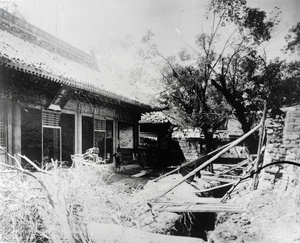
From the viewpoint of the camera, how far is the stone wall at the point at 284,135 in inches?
154

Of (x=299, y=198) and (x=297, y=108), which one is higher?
(x=297, y=108)

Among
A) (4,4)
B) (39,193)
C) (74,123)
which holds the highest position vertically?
(4,4)

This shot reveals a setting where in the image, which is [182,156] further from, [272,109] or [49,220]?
[49,220]

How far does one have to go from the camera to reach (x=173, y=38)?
164 inches

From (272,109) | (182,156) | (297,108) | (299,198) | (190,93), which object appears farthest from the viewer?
(182,156)

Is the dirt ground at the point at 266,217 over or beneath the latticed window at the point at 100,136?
beneath

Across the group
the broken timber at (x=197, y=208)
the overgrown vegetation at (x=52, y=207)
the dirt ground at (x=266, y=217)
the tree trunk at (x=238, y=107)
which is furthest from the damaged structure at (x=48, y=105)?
the dirt ground at (x=266, y=217)

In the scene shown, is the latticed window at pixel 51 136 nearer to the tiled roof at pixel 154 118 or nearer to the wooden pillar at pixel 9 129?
the wooden pillar at pixel 9 129


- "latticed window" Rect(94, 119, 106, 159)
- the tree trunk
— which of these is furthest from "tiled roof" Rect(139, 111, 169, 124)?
"latticed window" Rect(94, 119, 106, 159)

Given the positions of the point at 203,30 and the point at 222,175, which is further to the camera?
the point at 222,175

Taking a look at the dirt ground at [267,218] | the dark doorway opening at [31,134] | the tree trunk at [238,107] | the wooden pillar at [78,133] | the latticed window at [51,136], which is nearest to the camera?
the dirt ground at [267,218]

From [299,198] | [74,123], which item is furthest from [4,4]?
[299,198]

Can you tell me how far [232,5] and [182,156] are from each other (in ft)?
33.7

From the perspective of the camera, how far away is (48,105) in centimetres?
461
